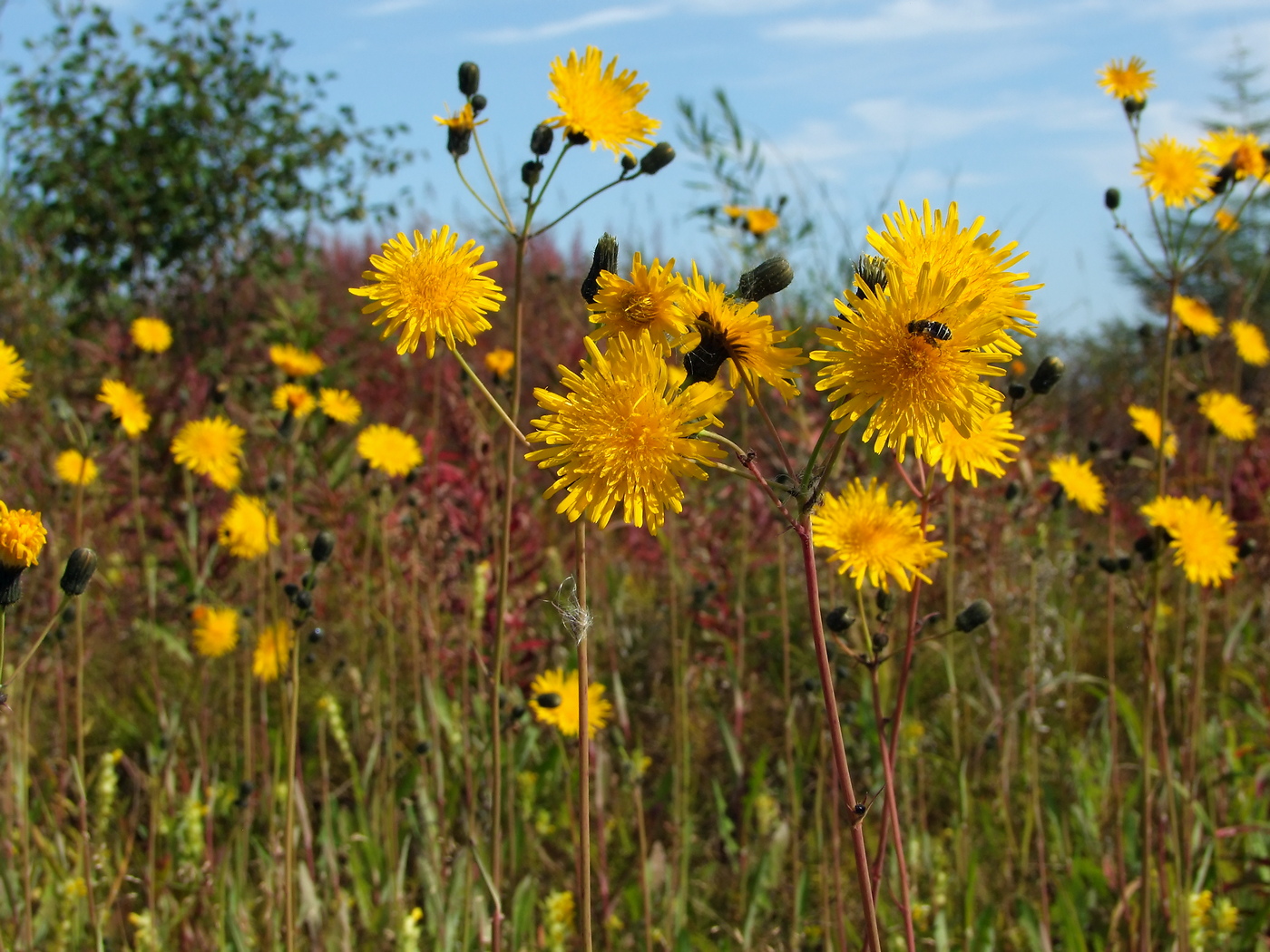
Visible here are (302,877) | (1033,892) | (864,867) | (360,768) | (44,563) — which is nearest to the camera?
(864,867)

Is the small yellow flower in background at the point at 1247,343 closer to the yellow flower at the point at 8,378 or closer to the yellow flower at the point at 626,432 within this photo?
the yellow flower at the point at 626,432

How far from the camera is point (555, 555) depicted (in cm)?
328

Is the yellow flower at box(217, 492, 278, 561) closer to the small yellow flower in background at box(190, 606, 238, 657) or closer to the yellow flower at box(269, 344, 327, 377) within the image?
the small yellow flower in background at box(190, 606, 238, 657)

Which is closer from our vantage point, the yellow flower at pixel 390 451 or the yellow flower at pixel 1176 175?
the yellow flower at pixel 1176 175

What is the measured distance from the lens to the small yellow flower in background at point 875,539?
1.34 m

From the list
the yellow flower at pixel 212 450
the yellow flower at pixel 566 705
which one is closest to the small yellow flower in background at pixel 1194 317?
the yellow flower at pixel 566 705

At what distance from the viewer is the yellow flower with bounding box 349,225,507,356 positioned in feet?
3.81

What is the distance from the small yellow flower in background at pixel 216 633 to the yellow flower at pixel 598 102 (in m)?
2.02

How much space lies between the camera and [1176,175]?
86.0 inches

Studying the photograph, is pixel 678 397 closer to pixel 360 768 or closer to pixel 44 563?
pixel 360 768

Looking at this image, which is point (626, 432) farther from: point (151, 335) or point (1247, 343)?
point (1247, 343)

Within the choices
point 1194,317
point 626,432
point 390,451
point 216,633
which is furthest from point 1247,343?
point 216,633

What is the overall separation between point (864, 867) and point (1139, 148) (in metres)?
1.93

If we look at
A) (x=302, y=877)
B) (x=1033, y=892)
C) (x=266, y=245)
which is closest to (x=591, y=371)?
(x=302, y=877)
